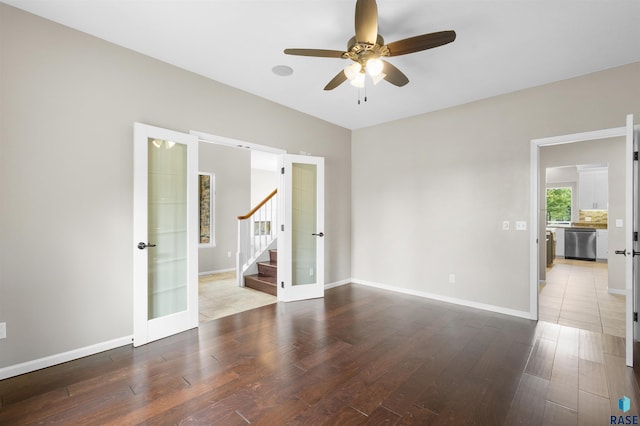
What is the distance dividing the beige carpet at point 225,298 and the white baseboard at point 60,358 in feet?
3.10

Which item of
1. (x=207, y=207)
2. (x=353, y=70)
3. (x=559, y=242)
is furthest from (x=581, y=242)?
(x=207, y=207)

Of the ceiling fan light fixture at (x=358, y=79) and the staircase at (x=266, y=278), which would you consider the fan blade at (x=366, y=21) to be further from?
the staircase at (x=266, y=278)

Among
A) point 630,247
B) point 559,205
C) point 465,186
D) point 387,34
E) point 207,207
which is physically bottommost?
point 630,247

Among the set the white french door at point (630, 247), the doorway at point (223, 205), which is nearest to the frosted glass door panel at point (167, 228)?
the doorway at point (223, 205)

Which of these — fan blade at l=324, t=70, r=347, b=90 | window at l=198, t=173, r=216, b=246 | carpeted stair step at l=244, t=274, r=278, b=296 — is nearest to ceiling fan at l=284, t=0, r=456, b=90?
fan blade at l=324, t=70, r=347, b=90

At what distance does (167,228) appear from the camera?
319 cm

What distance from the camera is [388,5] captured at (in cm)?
223

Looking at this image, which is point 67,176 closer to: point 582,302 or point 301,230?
point 301,230

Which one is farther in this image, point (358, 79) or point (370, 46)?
point (358, 79)

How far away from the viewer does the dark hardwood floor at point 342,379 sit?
1892mm

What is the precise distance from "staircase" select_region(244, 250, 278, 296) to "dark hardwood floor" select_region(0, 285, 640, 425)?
139 cm

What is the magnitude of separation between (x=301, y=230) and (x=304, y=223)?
13 centimetres

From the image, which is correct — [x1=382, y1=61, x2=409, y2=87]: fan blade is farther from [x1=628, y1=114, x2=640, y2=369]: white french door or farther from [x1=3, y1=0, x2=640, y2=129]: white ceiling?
[x1=628, y1=114, x2=640, y2=369]: white french door

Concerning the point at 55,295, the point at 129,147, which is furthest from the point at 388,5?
the point at 55,295
